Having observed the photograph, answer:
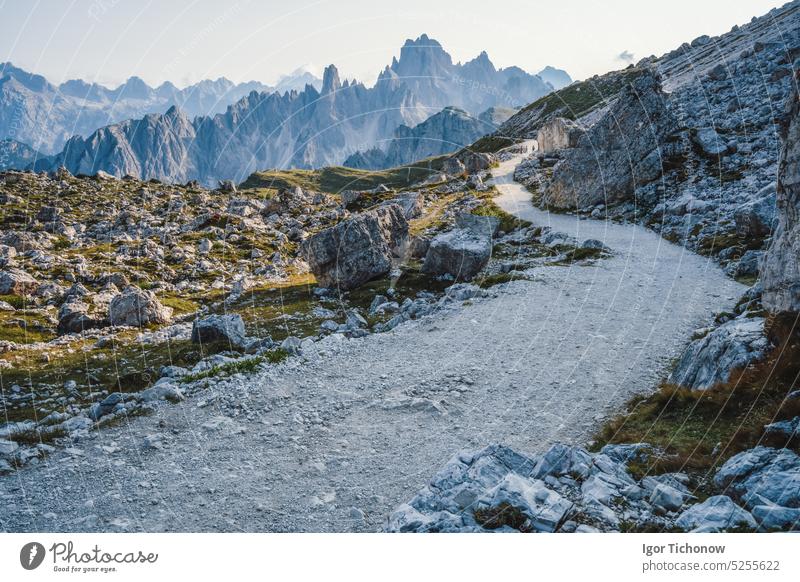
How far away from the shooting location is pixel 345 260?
109 ft

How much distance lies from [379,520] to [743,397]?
9903 millimetres

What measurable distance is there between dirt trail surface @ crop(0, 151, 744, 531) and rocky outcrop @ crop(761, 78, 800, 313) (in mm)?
4647

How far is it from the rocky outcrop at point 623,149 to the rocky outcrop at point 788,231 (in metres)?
37.0

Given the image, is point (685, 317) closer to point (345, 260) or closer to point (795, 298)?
point (795, 298)

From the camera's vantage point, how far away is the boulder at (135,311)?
2781 cm

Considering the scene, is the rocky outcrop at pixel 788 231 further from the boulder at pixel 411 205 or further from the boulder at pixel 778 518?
the boulder at pixel 411 205

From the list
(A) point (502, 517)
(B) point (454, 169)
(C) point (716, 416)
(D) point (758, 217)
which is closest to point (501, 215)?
(D) point (758, 217)

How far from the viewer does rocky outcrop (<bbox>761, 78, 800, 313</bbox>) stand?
1386cm

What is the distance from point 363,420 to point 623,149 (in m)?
47.7

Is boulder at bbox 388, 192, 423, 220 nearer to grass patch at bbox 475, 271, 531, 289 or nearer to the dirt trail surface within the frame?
grass patch at bbox 475, 271, 531, 289

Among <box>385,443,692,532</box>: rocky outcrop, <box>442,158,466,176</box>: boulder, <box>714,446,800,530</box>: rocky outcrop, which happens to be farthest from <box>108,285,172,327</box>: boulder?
<box>442,158,466,176</box>: boulder

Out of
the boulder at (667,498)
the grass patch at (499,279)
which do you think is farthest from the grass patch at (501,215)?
the boulder at (667,498)

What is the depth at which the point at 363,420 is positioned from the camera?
15516 millimetres

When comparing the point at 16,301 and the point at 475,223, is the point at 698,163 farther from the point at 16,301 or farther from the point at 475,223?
the point at 16,301
